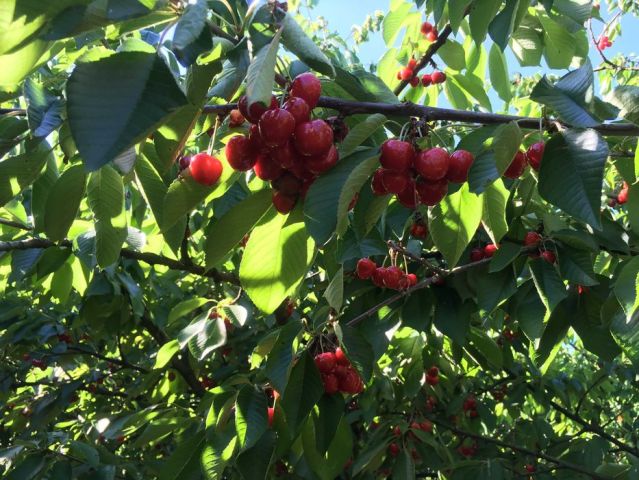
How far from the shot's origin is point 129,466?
2320 mm

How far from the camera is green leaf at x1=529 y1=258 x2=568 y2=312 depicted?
142 centimetres

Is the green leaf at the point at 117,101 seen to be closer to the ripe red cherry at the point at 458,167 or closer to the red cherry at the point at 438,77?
the ripe red cherry at the point at 458,167

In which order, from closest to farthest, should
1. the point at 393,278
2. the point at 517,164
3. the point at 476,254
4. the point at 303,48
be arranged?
1. the point at 303,48
2. the point at 517,164
3. the point at 393,278
4. the point at 476,254

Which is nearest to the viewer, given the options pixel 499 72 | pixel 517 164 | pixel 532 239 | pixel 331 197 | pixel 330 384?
pixel 331 197

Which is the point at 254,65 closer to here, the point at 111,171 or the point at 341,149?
the point at 341,149

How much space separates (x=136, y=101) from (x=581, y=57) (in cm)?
198

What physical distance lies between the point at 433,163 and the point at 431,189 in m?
0.06

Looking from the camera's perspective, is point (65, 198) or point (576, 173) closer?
point (576, 173)

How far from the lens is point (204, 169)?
36.9 inches

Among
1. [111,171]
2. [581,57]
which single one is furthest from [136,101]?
[581,57]

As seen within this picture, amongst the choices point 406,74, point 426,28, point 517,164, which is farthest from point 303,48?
point 426,28

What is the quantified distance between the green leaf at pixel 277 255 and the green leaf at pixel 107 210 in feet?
0.84

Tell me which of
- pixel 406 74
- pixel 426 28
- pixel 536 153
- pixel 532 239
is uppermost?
pixel 536 153

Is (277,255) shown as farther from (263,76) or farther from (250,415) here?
(250,415)
